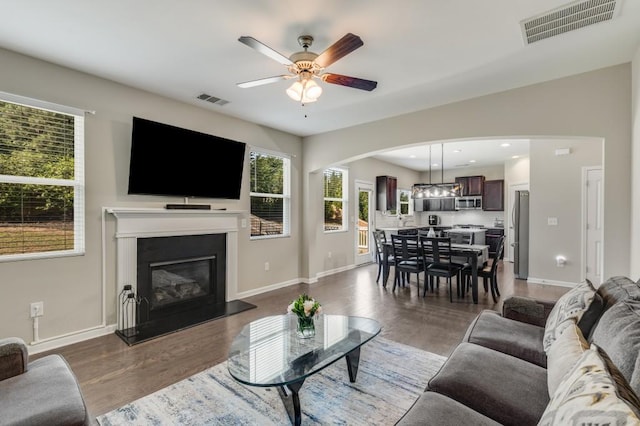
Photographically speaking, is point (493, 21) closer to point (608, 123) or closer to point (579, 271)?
point (608, 123)

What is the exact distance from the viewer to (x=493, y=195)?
8.87m

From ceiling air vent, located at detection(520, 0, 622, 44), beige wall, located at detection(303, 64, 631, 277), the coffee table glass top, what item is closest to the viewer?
the coffee table glass top

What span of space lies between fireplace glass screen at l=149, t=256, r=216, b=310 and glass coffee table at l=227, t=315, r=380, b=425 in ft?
5.97

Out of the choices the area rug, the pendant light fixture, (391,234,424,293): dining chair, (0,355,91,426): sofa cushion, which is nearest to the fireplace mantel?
the area rug

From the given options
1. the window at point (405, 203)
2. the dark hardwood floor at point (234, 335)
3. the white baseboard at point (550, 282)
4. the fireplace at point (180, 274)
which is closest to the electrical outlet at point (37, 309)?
the dark hardwood floor at point (234, 335)

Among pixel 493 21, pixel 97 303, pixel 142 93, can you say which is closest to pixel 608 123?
pixel 493 21

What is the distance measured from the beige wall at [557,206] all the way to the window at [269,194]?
4.61 meters

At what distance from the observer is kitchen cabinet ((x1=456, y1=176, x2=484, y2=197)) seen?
9070 mm

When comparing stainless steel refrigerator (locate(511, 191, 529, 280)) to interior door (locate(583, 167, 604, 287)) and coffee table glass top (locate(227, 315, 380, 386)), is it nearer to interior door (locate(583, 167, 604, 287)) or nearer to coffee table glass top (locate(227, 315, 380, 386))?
interior door (locate(583, 167, 604, 287))

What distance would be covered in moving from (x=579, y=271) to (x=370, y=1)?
5818 millimetres

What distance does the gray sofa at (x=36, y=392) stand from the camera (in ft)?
4.36

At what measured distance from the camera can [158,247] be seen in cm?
380

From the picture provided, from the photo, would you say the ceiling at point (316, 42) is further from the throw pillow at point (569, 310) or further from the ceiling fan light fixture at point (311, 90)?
the throw pillow at point (569, 310)

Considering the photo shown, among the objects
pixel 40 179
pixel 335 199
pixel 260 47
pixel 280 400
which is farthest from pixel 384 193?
pixel 40 179
